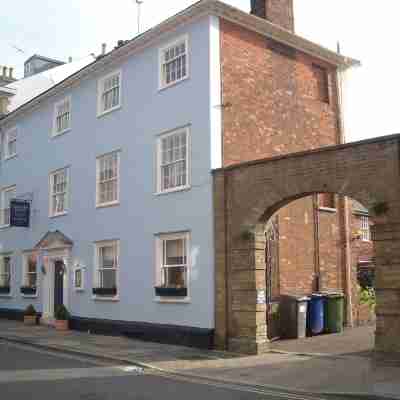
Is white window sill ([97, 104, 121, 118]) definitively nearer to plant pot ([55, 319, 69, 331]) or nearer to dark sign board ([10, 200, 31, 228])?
dark sign board ([10, 200, 31, 228])

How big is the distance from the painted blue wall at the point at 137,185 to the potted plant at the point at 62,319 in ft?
1.23

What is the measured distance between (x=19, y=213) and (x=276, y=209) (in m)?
12.8

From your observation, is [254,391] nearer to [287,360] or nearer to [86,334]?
[287,360]

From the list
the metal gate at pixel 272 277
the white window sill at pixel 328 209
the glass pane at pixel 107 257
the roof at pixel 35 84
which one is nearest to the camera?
the metal gate at pixel 272 277

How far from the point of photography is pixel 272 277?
15.3 m

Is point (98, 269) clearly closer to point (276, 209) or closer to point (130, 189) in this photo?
point (130, 189)

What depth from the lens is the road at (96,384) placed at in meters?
8.85

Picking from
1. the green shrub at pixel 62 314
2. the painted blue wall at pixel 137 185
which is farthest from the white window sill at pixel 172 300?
the green shrub at pixel 62 314

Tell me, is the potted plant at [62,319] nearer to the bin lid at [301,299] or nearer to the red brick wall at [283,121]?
the red brick wall at [283,121]

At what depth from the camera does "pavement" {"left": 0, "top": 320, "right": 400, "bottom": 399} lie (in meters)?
9.59

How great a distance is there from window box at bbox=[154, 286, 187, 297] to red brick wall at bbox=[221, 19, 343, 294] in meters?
2.68

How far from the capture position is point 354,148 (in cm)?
1189

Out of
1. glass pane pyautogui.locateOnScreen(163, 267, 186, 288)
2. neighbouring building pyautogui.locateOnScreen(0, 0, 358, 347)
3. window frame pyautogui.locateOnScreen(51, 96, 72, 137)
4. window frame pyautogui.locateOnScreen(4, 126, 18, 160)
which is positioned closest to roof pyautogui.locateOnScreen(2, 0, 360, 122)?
neighbouring building pyautogui.locateOnScreen(0, 0, 358, 347)

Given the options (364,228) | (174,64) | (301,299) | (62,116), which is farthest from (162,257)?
(364,228)
